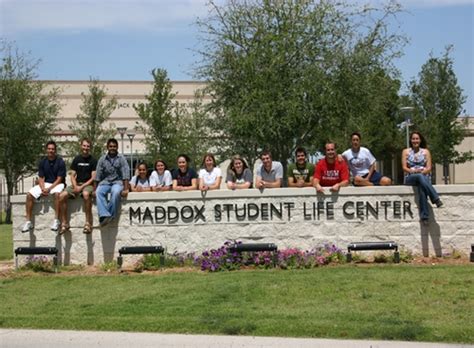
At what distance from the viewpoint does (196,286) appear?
33.0 feet

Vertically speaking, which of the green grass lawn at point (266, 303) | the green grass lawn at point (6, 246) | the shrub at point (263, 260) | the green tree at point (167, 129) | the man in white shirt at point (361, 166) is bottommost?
the green grass lawn at point (6, 246)

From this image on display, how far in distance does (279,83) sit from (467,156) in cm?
2299

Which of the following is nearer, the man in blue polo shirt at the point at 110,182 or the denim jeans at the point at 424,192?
the denim jeans at the point at 424,192


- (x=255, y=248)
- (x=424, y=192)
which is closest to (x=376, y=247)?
(x=424, y=192)

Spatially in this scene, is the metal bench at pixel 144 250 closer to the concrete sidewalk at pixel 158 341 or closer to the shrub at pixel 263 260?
the shrub at pixel 263 260

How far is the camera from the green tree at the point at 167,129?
35.4m

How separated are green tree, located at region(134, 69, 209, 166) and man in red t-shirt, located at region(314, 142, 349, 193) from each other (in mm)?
21818

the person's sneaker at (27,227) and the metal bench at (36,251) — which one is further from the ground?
the person's sneaker at (27,227)

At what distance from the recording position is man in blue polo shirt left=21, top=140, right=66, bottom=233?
41.6 ft

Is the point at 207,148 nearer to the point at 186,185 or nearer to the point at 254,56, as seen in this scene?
the point at 254,56

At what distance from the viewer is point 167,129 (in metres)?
36.3

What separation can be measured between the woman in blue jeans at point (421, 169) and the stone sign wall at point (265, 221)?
21 centimetres

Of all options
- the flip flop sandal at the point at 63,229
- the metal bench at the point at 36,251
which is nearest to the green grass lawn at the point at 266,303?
the metal bench at the point at 36,251

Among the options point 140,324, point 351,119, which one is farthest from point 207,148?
point 140,324
